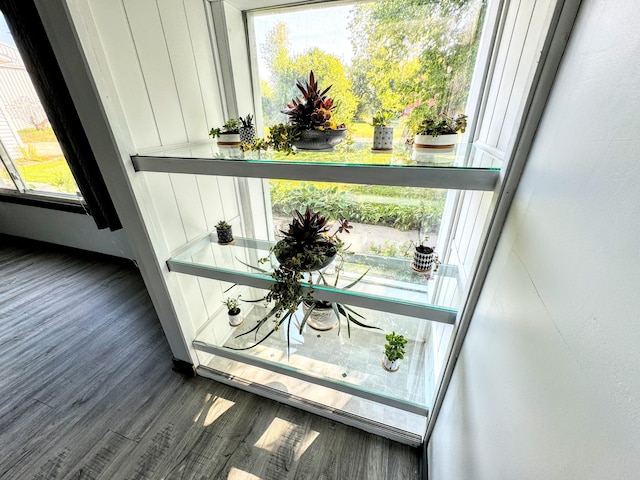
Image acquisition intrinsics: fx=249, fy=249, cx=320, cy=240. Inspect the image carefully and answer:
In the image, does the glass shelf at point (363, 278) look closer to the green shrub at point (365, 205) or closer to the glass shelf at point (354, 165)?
the green shrub at point (365, 205)

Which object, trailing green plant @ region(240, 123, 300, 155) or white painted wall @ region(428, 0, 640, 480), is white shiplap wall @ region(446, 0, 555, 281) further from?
trailing green plant @ region(240, 123, 300, 155)

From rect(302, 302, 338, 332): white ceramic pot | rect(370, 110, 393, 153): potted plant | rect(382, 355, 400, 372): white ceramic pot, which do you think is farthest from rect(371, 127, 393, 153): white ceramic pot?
rect(382, 355, 400, 372): white ceramic pot

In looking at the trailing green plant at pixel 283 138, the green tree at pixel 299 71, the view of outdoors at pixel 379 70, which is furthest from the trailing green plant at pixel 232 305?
the green tree at pixel 299 71

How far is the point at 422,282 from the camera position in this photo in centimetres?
104

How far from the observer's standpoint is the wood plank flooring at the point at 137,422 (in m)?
1.03

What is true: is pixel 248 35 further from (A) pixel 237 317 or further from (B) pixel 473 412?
(B) pixel 473 412

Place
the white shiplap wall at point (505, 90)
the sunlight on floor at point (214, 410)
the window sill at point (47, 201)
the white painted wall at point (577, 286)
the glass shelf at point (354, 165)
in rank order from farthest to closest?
the window sill at point (47, 201)
the sunlight on floor at point (214, 410)
the glass shelf at point (354, 165)
the white shiplap wall at point (505, 90)
the white painted wall at point (577, 286)

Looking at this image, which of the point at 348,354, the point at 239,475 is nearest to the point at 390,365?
the point at 348,354

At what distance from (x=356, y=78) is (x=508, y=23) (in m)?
0.52

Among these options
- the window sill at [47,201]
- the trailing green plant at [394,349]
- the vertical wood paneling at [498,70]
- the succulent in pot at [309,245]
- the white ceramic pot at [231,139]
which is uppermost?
the vertical wood paneling at [498,70]

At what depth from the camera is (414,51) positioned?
96 cm

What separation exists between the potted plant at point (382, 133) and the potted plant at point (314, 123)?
4.6 inches

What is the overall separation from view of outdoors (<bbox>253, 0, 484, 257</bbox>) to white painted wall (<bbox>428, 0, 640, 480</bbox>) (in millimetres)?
397

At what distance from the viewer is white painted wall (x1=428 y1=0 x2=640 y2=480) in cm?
26
